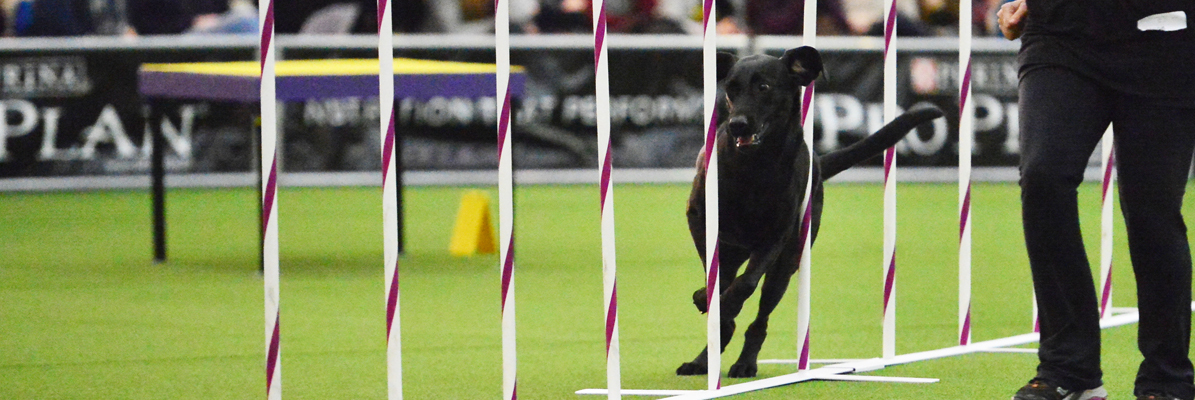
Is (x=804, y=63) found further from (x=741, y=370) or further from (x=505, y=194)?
(x=505, y=194)

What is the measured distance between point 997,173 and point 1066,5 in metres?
9.65

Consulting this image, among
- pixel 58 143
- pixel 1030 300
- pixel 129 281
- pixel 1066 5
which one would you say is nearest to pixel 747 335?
pixel 1066 5

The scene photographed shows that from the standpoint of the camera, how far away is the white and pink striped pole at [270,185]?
11.6ft

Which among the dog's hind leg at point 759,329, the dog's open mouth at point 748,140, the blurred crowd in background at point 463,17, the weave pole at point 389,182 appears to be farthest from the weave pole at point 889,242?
the blurred crowd in background at point 463,17

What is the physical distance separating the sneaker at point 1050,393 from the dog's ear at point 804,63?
113cm

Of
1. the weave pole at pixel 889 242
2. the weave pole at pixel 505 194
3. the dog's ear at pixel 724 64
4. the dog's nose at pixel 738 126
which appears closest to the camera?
the weave pole at pixel 505 194

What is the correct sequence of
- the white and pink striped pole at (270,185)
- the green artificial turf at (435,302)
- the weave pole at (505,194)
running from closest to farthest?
the white and pink striped pole at (270,185)
the weave pole at (505,194)
the green artificial turf at (435,302)

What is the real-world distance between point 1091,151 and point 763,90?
40.7 inches

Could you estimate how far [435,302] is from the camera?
6887 millimetres

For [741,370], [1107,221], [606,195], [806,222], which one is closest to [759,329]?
[741,370]

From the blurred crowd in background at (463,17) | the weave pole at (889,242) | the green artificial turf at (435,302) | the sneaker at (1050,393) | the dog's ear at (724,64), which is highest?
the blurred crowd in background at (463,17)

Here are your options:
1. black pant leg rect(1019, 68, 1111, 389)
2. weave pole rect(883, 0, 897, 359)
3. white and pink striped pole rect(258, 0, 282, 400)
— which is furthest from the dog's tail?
white and pink striped pole rect(258, 0, 282, 400)

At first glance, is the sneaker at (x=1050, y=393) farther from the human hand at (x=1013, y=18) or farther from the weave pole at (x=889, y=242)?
the weave pole at (x=889, y=242)

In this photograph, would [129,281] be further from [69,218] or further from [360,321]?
[69,218]
